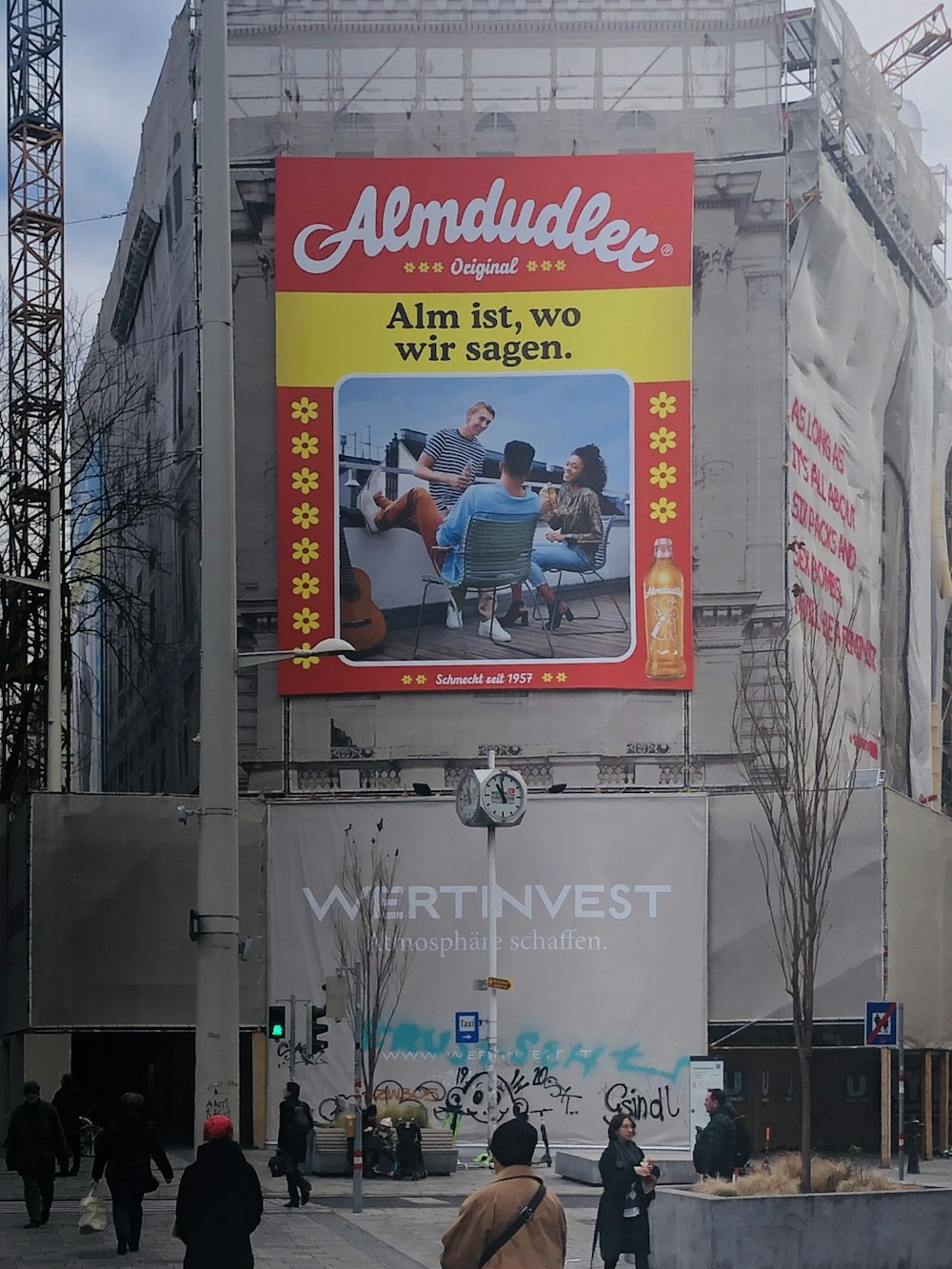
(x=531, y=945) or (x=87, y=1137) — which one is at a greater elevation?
(x=531, y=945)

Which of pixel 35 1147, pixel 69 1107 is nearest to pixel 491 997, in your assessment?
pixel 69 1107

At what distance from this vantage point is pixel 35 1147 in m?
23.3

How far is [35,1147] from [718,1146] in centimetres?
708

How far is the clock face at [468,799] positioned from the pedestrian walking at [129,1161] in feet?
53.8

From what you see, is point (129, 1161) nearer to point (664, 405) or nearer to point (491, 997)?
point (491, 997)

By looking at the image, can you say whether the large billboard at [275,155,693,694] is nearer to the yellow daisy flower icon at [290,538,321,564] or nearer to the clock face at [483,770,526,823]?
the yellow daisy flower icon at [290,538,321,564]

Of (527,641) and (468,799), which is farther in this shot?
(527,641)

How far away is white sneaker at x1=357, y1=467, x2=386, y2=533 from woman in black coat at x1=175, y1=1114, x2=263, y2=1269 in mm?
29895

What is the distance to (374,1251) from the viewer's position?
22438 millimetres

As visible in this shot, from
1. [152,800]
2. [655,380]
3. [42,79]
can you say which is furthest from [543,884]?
[42,79]

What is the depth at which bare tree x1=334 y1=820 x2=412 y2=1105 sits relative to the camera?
130ft

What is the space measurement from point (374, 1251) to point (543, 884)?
18063 millimetres

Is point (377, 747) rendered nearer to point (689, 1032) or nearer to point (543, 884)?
point (543, 884)

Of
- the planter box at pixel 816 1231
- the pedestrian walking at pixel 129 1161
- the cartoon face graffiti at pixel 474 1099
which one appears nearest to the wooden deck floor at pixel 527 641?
the cartoon face graffiti at pixel 474 1099
